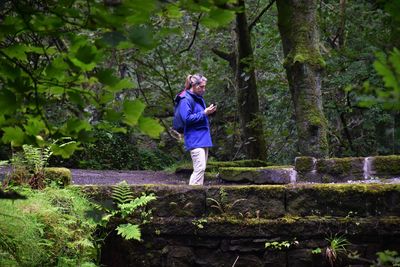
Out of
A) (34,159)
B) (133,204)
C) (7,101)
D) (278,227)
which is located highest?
(7,101)

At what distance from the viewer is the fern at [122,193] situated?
22.0ft

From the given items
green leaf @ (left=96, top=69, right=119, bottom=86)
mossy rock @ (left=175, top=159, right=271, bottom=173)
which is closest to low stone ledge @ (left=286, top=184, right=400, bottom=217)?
mossy rock @ (left=175, top=159, right=271, bottom=173)

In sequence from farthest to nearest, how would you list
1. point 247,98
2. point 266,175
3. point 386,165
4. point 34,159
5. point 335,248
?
1. point 247,98
2. point 266,175
3. point 386,165
4. point 34,159
5. point 335,248

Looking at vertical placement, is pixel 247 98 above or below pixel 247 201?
above

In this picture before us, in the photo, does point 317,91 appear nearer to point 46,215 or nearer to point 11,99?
point 46,215

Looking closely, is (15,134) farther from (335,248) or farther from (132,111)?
(335,248)

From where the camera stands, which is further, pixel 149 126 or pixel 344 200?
pixel 344 200

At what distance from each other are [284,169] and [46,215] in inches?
144

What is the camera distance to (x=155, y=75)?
646 inches

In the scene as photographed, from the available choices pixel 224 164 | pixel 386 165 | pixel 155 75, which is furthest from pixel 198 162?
pixel 155 75

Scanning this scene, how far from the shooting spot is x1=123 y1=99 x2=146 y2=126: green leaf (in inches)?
89.3

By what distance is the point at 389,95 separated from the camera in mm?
1630

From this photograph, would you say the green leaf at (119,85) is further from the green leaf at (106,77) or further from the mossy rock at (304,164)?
the mossy rock at (304,164)

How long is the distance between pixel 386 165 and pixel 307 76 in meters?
2.22
